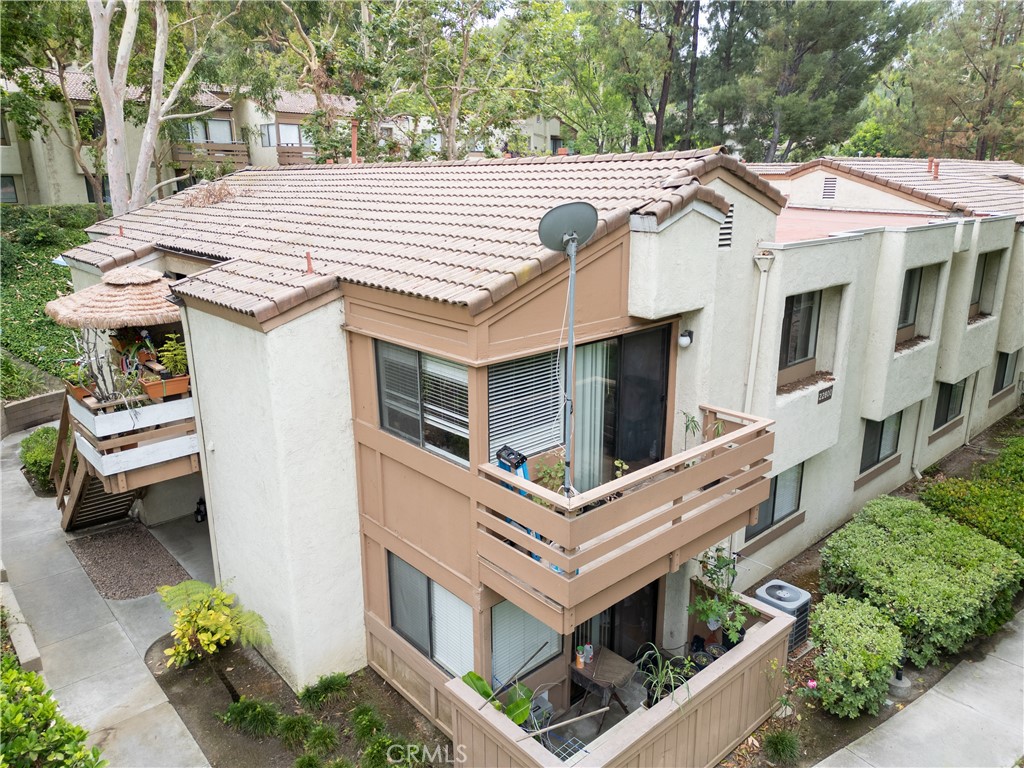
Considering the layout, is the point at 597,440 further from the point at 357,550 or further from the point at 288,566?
the point at 288,566

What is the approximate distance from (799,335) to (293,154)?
36.1m

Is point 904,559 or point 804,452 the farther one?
point 804,452

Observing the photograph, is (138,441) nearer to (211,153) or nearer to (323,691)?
(323,691)

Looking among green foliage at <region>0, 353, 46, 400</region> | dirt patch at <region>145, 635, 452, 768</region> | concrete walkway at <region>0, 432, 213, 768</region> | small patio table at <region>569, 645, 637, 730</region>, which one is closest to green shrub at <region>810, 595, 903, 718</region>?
small patio table at <region>569, 645, 637, 730</region>

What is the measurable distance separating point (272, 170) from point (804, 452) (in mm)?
13431

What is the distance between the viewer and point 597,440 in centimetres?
848

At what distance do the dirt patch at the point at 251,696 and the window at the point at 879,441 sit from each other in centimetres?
1036

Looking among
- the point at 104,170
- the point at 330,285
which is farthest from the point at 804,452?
the point at 104,170

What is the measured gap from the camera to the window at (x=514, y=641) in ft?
26.9

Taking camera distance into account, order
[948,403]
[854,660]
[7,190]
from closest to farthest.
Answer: [854,660] < [948,403] < [7,190]

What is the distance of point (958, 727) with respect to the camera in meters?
8.92

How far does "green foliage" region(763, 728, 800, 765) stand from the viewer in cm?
835

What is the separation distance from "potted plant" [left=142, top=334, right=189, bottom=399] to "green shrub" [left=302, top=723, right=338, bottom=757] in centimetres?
503

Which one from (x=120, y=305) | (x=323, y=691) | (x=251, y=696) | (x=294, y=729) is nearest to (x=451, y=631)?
(x=323, y=691)
